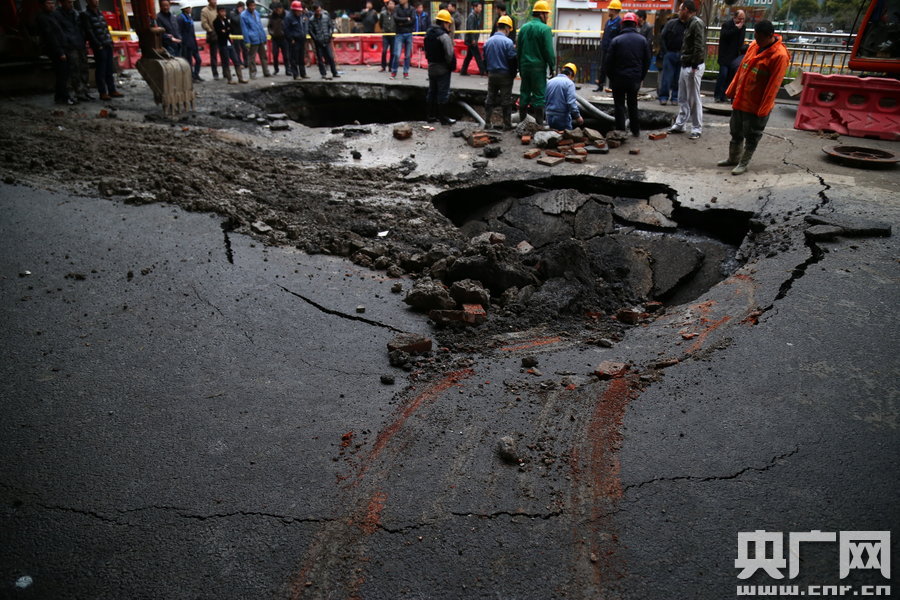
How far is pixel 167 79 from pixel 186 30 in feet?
17.8

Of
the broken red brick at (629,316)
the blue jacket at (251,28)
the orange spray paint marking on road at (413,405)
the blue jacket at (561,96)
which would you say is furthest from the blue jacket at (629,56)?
the blue jacket at (251,28)

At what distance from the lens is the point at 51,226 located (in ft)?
20.3

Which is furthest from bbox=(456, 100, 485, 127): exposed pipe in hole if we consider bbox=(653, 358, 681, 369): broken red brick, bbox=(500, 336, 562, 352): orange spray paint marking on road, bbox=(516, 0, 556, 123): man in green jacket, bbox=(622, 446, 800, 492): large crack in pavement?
bbox=(622, 446, 800, 492): large crack in pavement

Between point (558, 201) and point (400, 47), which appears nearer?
point (558, 201)

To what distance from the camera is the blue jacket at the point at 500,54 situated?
35.7 ft

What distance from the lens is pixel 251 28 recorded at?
15703 millimetres

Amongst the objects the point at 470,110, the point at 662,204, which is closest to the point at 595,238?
the point at 662,204

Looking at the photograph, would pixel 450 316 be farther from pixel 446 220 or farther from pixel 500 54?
pixel 500 54

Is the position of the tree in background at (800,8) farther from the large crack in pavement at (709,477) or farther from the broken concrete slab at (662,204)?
the large crack in pavement at (709,477)

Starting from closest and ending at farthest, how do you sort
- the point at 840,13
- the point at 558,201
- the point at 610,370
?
the point at 610,370 < the point at 558,201 < the point at 840,13

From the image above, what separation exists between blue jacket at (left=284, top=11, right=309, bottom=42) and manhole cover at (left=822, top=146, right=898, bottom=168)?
1280cm

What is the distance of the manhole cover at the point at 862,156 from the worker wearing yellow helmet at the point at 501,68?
5.52 meters

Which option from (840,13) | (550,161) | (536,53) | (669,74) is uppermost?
Answer: (840,13)

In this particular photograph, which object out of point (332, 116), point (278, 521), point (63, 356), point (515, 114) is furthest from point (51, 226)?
point (332, 116)
